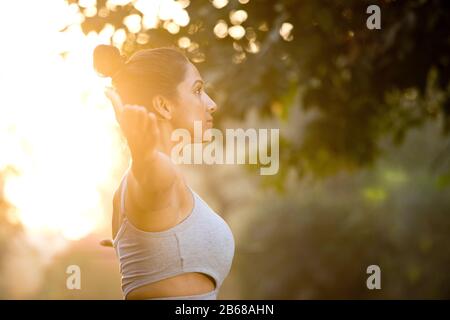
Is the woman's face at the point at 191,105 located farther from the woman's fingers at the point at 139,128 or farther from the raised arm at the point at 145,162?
the woman's fingers at the point at 139,128

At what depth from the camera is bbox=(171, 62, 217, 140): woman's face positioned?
3188 millimetres

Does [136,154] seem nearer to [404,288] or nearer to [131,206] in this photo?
[131,206]

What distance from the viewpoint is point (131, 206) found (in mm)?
3000

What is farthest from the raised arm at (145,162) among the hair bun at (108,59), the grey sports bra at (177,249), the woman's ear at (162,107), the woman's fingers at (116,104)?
the hair bun at (108,59)

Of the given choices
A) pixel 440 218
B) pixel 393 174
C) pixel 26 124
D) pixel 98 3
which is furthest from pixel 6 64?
pixel 393 174

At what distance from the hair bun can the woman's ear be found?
0.21 meters

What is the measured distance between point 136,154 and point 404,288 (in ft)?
56.4

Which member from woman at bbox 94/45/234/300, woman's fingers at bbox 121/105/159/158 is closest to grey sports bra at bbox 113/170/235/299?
woman at bbox 94/45/234/300

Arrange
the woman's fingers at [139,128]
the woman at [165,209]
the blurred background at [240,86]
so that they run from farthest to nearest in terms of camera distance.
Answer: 1. the blurred background at [240,86]
2. the woman at [165,209]
3. the woman's fingers at [139,128]

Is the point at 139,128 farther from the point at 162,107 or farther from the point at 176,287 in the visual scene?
the point at 176,287

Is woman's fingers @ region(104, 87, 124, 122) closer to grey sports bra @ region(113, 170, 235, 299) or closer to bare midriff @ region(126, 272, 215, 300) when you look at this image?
grey sports bra @ region(113, 170, 235, 299)

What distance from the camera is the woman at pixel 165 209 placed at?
9.71 ft

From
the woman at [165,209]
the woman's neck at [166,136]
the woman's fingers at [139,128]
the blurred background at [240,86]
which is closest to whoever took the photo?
the woman's fingers at [139,128]
